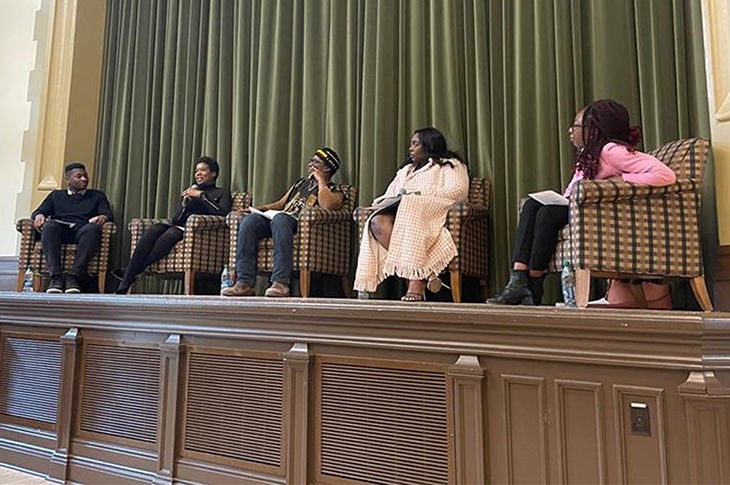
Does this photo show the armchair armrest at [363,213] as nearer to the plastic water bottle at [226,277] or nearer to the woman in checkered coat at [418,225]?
the woman in checkered coat at [418,225]

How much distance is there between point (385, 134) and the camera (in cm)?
336

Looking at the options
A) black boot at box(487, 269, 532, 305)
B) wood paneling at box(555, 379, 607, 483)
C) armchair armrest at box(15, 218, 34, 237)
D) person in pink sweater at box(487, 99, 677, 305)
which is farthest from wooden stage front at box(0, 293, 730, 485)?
armchair armrest at box(15, 218, 34, 237)

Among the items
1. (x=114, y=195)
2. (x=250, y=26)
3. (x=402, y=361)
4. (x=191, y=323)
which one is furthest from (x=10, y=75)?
(x=402, y=361)

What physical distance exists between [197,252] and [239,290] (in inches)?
25.5

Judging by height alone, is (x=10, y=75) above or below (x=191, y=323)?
above

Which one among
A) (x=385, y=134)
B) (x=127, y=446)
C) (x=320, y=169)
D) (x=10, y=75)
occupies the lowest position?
(x=127, y=446)

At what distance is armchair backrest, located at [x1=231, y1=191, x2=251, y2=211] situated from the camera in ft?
12.1

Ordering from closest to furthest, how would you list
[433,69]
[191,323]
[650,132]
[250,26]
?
[191,323] → [650,132] → [433,69] → [250,26]

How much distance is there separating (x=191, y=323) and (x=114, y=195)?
2785mm

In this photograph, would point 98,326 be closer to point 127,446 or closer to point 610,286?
point 127,446

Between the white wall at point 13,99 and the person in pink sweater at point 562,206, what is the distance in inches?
148

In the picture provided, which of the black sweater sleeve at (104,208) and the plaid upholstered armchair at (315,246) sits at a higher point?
the black sweater sleeve at (104,208)

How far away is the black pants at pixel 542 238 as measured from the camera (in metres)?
2.27

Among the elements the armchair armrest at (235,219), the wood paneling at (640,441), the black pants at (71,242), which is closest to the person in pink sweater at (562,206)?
the wood paneling at (640,441)
